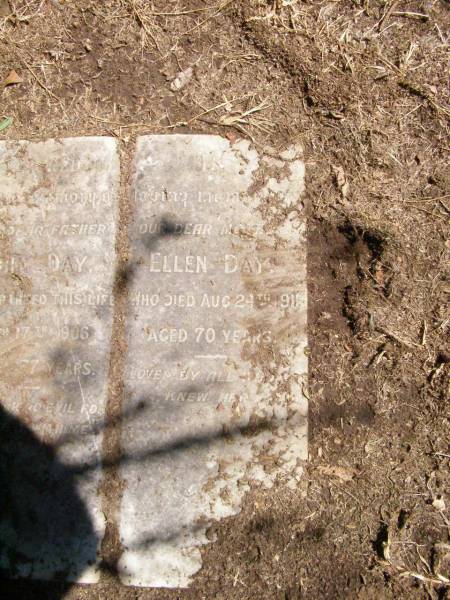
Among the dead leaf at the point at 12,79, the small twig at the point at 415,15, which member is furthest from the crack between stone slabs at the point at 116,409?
the small twig at the point at 415,15

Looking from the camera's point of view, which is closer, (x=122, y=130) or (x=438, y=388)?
(x=438, y=388)

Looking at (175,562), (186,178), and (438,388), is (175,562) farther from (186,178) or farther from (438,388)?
(186,178)

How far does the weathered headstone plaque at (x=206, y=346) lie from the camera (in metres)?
2.28

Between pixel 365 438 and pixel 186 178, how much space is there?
5.16 feet

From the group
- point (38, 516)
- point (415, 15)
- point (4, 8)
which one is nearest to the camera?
point (38, 516)

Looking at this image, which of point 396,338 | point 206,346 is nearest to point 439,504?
point 396,338

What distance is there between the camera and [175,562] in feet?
7.38

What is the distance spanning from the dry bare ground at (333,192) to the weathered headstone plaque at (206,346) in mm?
113

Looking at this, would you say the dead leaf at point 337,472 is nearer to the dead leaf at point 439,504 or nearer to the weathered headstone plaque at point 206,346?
the weathered headstone plaque at point 206,346

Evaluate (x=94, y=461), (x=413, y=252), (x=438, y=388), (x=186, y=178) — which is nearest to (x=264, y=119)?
(x=186, y=178)

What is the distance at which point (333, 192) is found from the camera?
2.47 m

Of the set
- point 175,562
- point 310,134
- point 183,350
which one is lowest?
point 175,562

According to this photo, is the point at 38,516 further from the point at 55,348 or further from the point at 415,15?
the point at 415,15

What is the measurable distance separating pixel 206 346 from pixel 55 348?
2.44ft
